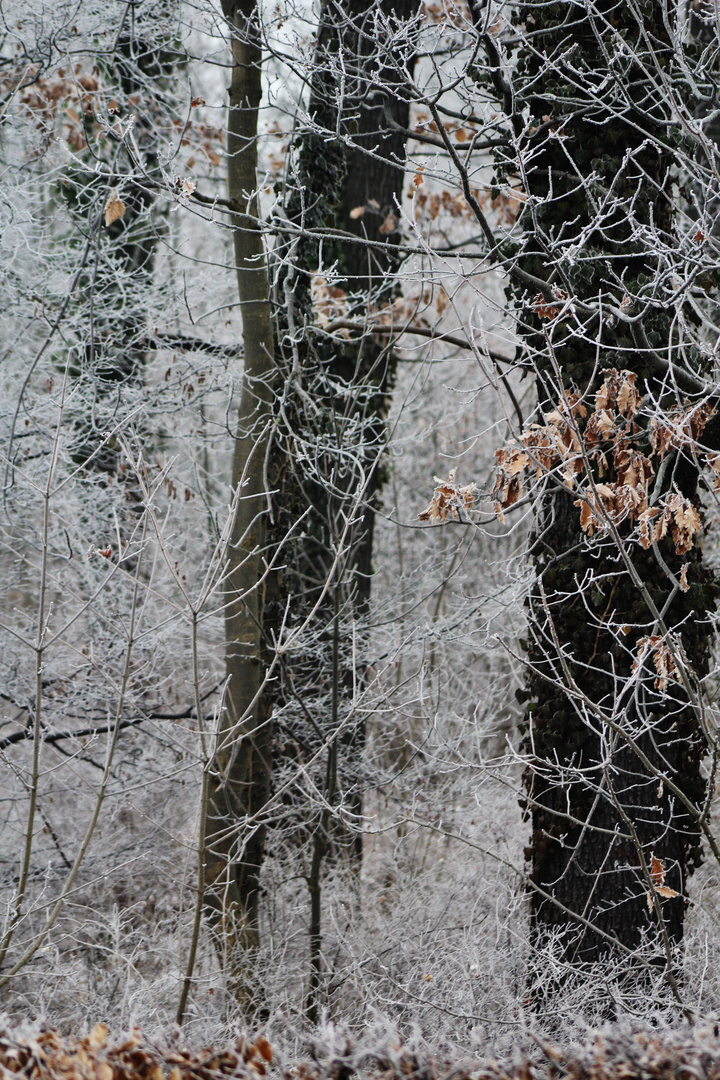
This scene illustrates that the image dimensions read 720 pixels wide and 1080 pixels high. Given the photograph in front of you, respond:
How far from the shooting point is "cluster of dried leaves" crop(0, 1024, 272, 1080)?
2.29 meters

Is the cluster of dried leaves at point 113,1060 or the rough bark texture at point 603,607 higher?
the rough bark texture at point 603,607

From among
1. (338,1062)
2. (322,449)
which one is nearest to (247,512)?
(322,449)

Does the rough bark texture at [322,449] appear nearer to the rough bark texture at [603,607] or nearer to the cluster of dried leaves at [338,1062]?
the rough bark texture at [603,607]

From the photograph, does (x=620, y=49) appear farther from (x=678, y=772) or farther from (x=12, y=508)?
(x=12, y=508)

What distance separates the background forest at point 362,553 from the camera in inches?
173

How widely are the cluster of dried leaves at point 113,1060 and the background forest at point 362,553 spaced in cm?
68

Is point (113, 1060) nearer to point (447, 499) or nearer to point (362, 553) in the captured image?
point (447, 499)

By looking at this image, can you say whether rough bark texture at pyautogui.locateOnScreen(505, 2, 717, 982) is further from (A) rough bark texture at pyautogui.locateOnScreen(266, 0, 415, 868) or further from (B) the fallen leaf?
(B) the fallen leaf

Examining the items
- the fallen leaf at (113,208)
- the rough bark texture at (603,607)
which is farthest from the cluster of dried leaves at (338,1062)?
the fallen leaf at (113,208)

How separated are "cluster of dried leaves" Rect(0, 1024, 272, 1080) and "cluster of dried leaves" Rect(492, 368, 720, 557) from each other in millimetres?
2432

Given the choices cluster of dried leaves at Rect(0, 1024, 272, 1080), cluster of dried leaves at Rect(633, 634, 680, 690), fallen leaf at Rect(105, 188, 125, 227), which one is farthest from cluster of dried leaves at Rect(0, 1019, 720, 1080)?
fallen leaf at Rect(105, 188, 125, 227)

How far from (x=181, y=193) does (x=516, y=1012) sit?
4.57 metres

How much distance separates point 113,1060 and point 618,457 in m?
3.26

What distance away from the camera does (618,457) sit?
4.50 metres
